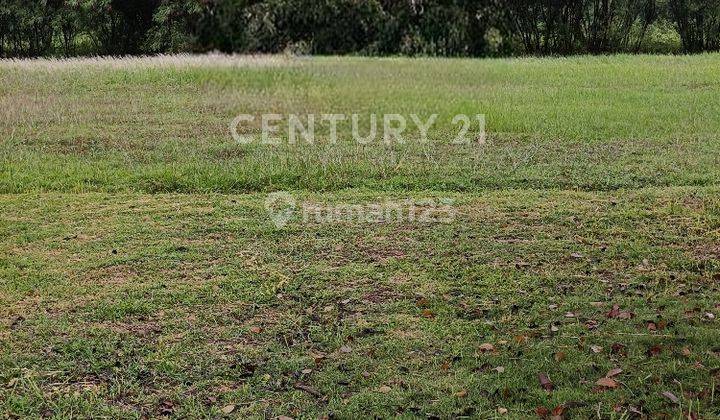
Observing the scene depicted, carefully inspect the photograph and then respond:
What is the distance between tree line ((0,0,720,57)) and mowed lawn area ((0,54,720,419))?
7.47 m

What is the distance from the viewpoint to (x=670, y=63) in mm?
15875

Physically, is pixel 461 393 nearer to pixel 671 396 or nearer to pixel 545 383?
pixel 545 383

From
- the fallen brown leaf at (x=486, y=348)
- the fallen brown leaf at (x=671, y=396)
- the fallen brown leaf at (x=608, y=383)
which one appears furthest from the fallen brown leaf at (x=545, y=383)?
the fallen brown leaf at (x=671, y=396)

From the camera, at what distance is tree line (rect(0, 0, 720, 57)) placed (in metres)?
18.5

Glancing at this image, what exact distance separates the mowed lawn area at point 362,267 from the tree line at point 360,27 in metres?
7.47

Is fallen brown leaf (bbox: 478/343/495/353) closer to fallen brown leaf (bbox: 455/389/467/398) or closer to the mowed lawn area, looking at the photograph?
the mowed lawn area

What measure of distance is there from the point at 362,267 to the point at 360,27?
46.4 ft

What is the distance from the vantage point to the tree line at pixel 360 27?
18531 millimetres

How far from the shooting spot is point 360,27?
62.7ft

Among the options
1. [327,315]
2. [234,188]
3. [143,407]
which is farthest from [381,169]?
[143,407]

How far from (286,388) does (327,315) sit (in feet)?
2.90

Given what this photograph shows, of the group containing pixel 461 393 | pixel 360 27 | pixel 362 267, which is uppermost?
pixel 360 27

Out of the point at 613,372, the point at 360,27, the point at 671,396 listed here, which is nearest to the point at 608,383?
the point at 613,372

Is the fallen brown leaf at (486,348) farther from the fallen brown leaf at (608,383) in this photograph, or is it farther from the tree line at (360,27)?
the tree line at (360,27)
